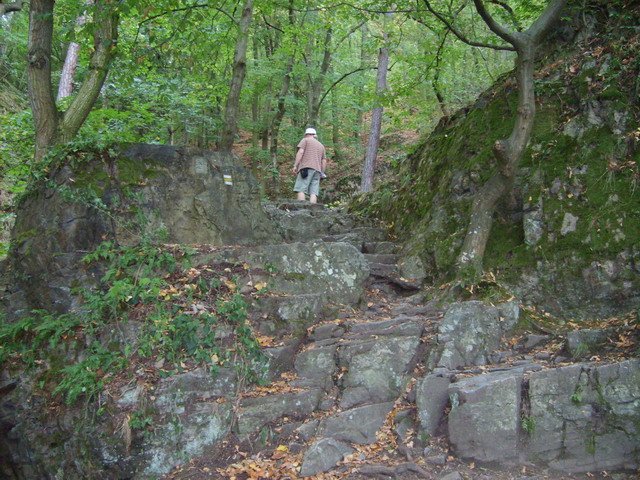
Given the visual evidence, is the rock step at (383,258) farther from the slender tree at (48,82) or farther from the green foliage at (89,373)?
the slender tree at (48,82)

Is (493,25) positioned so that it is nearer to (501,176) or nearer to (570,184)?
(501,176)

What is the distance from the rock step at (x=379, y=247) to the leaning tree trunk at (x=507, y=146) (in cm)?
170

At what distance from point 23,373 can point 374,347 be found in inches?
156

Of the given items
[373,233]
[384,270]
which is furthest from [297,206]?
[384,270]

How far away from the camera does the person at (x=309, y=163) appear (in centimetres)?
998

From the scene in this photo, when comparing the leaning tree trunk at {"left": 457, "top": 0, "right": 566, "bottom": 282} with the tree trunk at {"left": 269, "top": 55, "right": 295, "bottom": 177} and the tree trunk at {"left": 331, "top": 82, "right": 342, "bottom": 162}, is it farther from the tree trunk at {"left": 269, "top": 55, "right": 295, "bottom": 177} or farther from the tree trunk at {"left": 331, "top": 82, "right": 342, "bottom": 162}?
the tree trunk at {"left": 331, "top": 82, "right": 342, "bottom": 162}

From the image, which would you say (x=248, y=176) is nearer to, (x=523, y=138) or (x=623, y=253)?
(x=523, y=138)

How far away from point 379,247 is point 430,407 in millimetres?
3766

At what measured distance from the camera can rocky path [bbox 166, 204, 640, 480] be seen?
4.29m

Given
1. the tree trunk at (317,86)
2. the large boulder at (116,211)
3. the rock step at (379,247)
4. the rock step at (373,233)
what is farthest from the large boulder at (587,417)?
the tree trunk at (317,86)

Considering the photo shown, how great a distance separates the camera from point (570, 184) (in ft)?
20.4

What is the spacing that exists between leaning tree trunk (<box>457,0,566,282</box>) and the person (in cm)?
431

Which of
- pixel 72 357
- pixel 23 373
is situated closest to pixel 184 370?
pixel 72 357

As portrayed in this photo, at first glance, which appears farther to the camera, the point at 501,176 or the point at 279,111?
the point at 279,111
